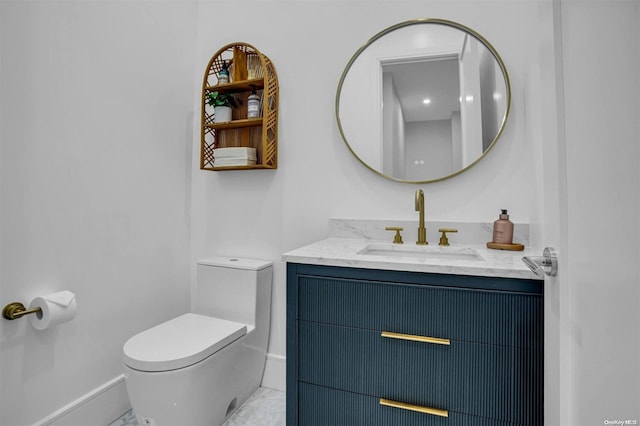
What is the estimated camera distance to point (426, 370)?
0.99 meters

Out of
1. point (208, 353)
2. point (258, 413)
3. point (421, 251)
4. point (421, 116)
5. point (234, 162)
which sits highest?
point (421, 116)

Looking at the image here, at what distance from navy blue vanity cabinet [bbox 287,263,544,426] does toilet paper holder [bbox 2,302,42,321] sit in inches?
36.6

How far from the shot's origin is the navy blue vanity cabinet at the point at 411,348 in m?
0.91

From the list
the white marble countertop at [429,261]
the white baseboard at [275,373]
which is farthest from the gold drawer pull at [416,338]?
the white baseboard at [275,373]

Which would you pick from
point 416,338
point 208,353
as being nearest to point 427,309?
point 416,338

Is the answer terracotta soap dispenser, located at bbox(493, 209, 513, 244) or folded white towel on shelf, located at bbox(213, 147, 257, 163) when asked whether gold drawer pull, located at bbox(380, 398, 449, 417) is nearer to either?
terracotta soap dispenser, located at bbox(493, 209, 513, 244)

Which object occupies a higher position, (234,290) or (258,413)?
(234,290)

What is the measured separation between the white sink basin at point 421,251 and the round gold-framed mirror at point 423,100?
351 millimetres

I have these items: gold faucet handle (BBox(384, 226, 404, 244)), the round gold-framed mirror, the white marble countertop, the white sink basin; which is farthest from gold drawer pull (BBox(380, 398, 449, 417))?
the round gold-framed mirror

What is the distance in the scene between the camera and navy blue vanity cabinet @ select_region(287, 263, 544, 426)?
2.98 ft

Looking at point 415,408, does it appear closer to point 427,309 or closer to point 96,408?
point 427,309

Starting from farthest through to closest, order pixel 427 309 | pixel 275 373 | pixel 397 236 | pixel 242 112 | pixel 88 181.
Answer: pixel 242 112
pixel 275 373
pixel 397 236
pixel 88 181
pixel 427 309

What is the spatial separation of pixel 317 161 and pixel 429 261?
2.99 ft

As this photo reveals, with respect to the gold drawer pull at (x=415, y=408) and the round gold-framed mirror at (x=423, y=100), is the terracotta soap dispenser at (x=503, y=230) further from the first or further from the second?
the gold drawer pull at (x=415, y=408)
